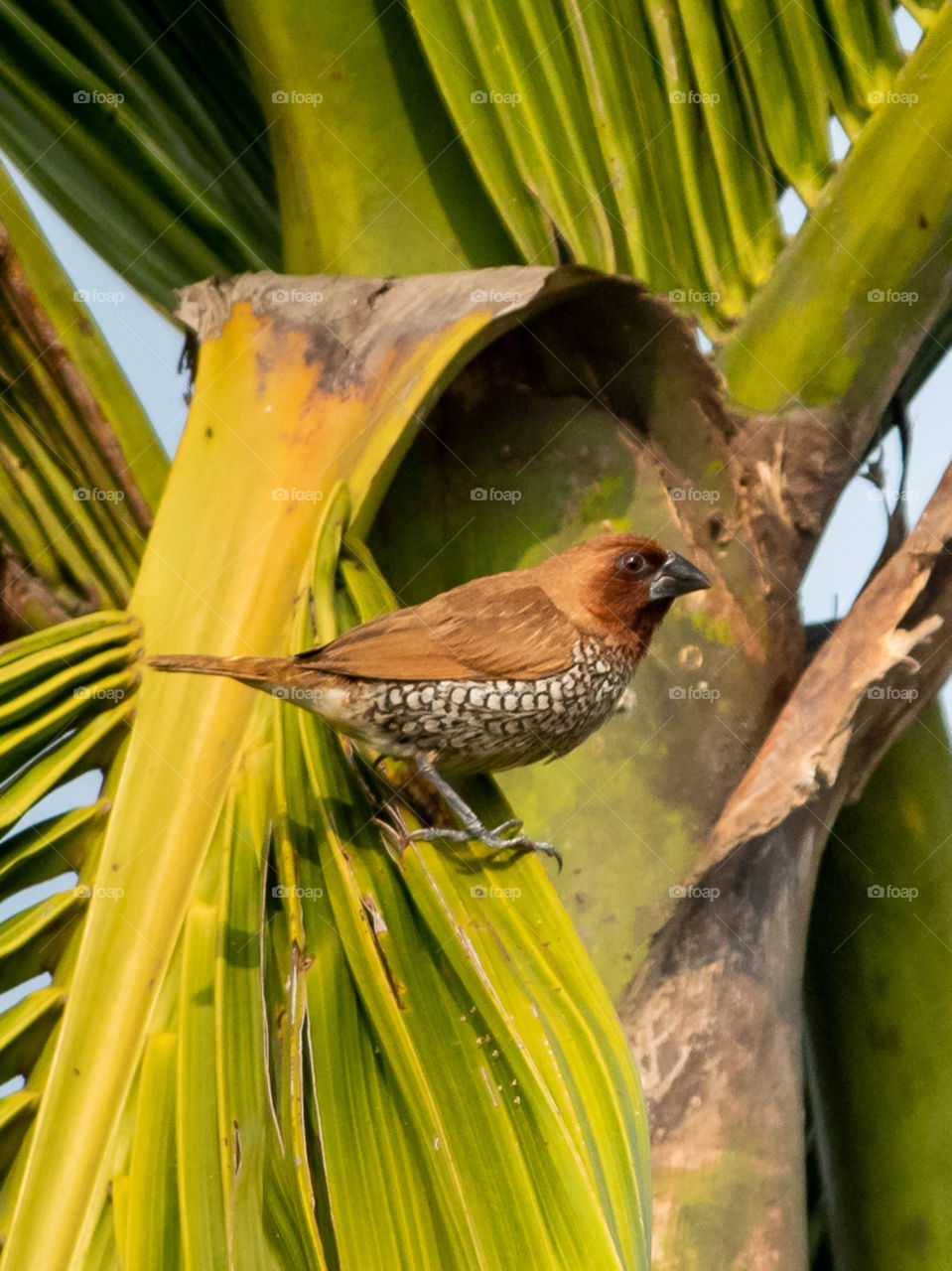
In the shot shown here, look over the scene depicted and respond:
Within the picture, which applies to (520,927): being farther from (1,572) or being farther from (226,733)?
(1,572)

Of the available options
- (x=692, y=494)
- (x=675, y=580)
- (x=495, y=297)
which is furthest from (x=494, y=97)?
(x=675, y=580)

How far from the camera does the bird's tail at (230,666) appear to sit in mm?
2152

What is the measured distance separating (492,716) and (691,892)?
48cm

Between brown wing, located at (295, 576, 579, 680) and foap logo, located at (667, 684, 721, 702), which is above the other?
brown wing, located at (295, 576, 579, 680)

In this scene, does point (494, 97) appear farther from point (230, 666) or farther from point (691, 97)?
point (230, 666)

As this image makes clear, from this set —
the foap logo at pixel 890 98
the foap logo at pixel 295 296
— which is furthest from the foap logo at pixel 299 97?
the foap logo at pixel 890 98

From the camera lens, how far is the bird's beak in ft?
8.79

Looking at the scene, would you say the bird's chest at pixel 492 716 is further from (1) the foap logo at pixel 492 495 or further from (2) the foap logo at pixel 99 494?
(2) the foap logo at pixel 99 494

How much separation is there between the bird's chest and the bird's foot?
19 cm

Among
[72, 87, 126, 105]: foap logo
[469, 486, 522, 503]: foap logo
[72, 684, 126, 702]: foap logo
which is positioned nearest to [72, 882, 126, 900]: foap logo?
[72, 684, 126, 702]: foap logo

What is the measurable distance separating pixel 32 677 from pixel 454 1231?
105cm

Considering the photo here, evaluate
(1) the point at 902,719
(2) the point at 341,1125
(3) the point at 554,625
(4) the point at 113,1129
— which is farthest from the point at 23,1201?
(1) the point at 902,719

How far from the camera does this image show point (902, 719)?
9.16 ft
